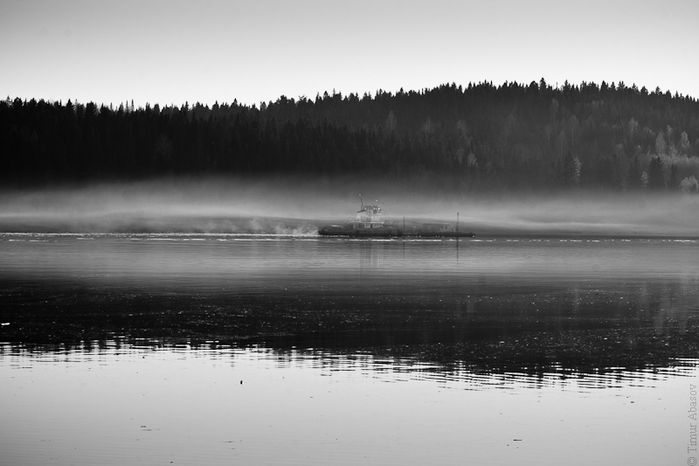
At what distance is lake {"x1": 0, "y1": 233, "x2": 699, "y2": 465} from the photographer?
1538cm

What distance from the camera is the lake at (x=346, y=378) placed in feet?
50.4

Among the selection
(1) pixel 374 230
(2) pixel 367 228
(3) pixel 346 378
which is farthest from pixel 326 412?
(2) pixel 367 228

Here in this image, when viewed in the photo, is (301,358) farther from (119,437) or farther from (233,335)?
(119,437)

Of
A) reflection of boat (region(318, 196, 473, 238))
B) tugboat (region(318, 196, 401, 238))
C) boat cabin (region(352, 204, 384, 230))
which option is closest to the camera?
tugboat (region(318, 196, 401, 238))

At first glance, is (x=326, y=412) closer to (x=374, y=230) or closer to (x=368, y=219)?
(x=374, y=230)

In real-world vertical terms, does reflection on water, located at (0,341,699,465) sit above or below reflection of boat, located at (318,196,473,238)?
above

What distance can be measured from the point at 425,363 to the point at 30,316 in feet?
47.9

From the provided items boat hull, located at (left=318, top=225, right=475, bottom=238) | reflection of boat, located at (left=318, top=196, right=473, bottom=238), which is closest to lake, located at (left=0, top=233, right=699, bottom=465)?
boat hull, located at (left=318, top=225, right=475, bottom=238)

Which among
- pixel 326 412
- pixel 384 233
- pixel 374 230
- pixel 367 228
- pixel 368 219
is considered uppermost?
pixel 368 219

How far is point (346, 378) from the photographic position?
20.4 meters

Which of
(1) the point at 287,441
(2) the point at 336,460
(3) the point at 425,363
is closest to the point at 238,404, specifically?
(1) the point at 287,441

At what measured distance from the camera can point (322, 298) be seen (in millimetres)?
38938

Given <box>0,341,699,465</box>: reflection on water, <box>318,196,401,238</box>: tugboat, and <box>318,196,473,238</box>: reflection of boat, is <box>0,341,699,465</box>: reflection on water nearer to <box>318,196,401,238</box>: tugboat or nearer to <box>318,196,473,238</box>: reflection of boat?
<box>318,196,473,238</box>: reflection of boat

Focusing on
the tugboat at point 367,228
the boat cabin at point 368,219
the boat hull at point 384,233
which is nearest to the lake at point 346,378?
the boat hull at point 384,233
